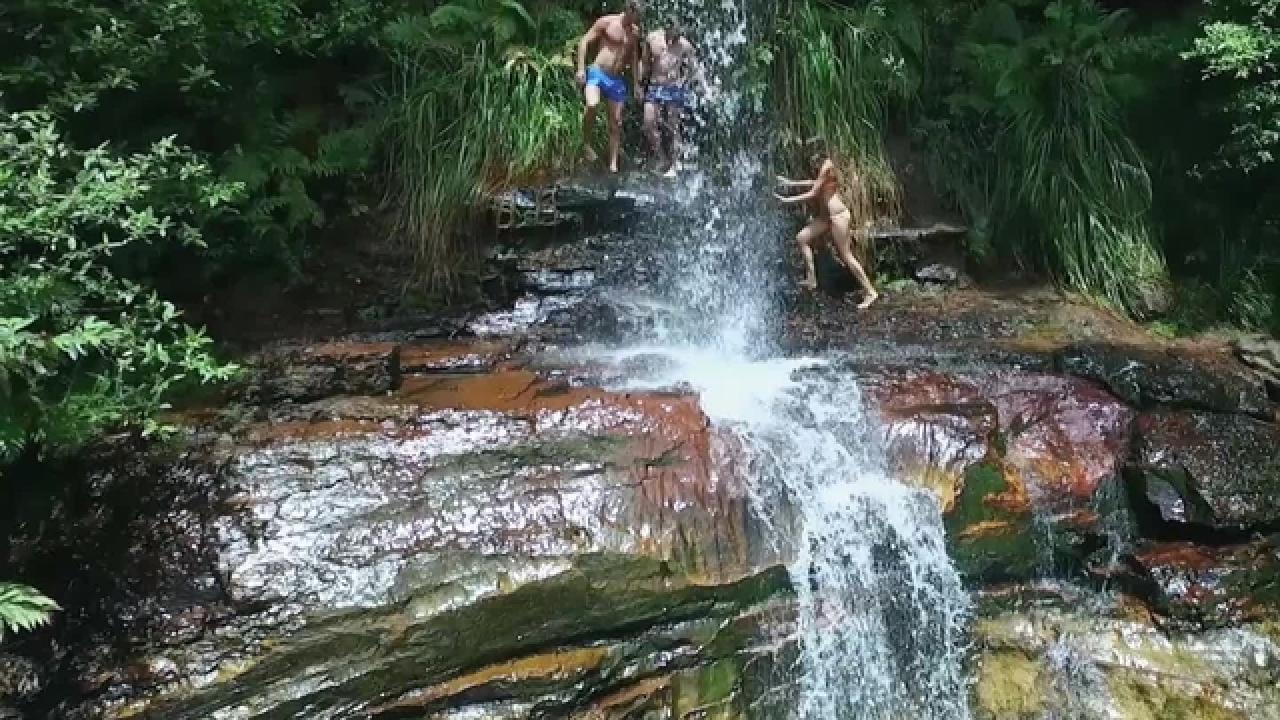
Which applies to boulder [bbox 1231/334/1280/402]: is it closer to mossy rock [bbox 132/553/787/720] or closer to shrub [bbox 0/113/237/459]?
mossy rock [bbox 132/553/787/720]

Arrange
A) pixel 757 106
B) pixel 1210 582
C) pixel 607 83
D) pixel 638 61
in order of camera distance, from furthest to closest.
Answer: pixel 757 106
pixel 638 61
pixel 607 83
pixel 1210 582

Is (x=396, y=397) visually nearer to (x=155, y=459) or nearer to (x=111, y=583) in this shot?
(x=155, y=459)

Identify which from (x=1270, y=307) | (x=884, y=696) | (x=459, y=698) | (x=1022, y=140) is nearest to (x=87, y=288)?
(x=459, y=698)

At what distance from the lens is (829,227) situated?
262 inches

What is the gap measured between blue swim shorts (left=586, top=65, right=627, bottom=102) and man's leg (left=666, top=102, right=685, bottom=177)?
22.0 inches

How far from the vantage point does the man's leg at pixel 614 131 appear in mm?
6629

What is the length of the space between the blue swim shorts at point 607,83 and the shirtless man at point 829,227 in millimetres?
1298

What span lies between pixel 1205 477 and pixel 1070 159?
3.00m

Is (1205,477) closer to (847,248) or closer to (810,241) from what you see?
(847,248)

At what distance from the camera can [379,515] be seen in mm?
3574

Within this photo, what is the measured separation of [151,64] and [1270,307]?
670 cm

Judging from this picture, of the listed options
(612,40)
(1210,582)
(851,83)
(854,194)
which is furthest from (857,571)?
(851,83)

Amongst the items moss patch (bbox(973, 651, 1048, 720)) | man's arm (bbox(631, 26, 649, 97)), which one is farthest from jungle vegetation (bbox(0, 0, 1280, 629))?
moss patch (bbox(973, 651, 1048, 720))

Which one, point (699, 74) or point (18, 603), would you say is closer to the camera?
point (18, 603)
